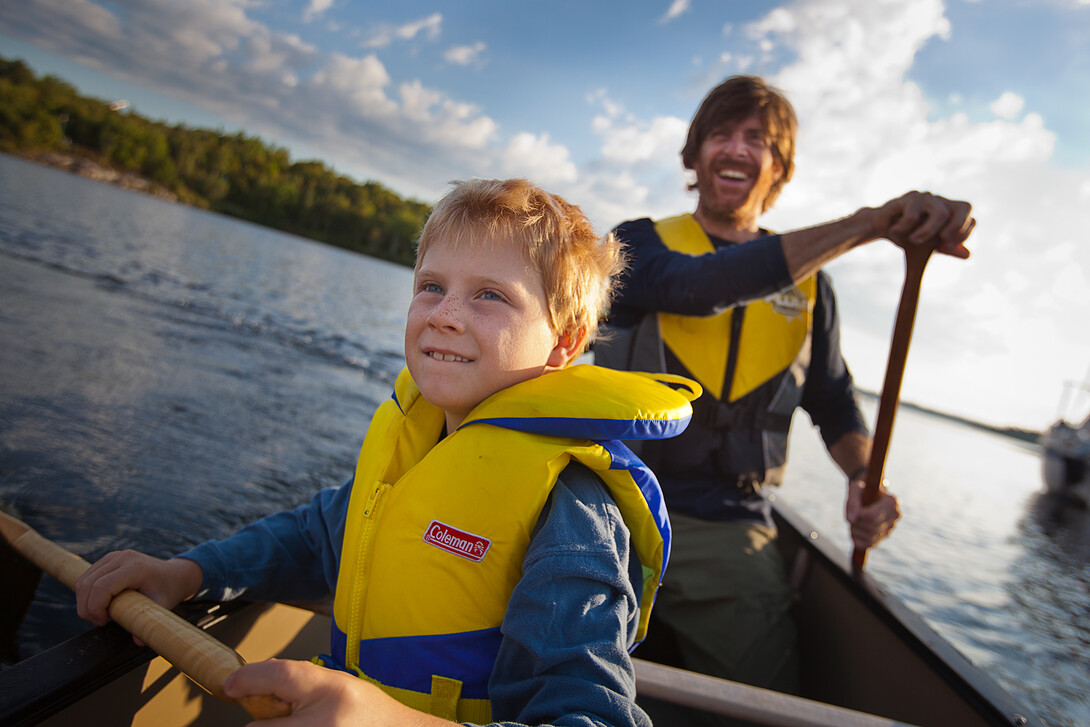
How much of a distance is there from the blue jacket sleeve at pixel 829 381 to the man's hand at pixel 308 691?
7.79 feet

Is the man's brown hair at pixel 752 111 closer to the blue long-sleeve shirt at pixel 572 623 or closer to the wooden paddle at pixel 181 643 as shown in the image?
the blue long-sleeve shirt at pixel 572 623

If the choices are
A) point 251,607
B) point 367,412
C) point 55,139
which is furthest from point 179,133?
point 251,607

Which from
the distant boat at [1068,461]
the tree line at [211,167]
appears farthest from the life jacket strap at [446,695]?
the tree line at [211,167]

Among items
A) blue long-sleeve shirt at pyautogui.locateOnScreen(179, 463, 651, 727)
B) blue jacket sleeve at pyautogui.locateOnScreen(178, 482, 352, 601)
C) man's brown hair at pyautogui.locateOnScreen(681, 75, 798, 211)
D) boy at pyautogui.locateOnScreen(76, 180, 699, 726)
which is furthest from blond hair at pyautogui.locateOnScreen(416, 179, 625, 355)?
man's brown hair at pyautogui.locateOnScreen(681, 75, 798, 211)

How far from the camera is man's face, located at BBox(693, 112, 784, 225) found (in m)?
2.59

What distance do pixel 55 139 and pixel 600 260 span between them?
73845mm

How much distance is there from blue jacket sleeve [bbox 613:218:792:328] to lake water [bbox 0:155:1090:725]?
2504 mm

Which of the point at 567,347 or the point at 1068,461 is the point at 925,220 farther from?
the point at 1068,461

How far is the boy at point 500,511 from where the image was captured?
1.02 m

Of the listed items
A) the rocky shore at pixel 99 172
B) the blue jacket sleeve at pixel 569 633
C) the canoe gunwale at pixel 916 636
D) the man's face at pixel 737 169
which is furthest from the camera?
the rocky shore at pixel 99 172

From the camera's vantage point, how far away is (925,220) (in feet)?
6.06

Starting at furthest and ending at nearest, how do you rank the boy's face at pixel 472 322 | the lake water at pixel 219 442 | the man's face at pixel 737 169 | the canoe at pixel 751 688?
the lake water at pixel 219 442 → the man's face at pixel 737 169 → the boy's face at pixel 472 322 → the canoe at pixel 751 688

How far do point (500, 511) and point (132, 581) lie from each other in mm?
798

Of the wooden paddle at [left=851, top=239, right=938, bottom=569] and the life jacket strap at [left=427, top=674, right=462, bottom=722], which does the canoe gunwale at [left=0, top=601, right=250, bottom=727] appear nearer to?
the life jacket strap at [left=427, top=674, right=462, bottom=722]
